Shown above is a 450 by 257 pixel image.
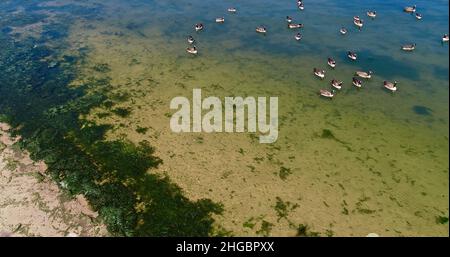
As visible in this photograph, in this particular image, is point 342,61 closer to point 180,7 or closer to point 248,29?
point 248,29

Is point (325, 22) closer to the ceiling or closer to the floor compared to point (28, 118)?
closer to the ceiling

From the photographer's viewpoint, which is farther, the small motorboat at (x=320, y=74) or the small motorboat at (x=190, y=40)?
the small motorboat at (x=190, y=40)

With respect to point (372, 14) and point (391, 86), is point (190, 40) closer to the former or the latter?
point (391, 86)

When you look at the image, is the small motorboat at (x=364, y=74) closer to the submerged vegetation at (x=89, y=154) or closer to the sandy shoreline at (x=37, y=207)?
the submerged vegetation at (x=89, y=154)

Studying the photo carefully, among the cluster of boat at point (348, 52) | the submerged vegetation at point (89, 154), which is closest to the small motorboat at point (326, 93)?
the cluster of boat at point (348, 52)

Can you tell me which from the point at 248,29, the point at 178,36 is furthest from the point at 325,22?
the point at 178,36

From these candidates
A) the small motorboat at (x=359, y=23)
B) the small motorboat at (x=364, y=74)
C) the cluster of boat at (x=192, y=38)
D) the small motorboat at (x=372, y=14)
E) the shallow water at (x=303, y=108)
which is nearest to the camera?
the shallow water at (x=303, y=108)
